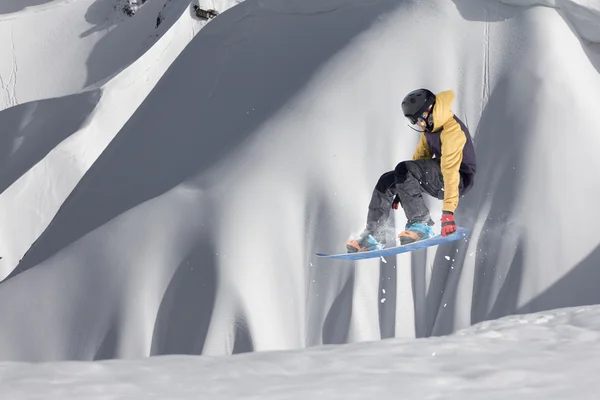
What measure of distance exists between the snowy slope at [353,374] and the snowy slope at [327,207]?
6.89m

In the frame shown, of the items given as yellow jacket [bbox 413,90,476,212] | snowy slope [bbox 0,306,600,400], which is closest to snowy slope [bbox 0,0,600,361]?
yellow jacket [bbox 413,90,476,212]

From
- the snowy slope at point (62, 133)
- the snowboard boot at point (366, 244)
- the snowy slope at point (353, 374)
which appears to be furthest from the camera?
the snowy slope at point (62, 133)

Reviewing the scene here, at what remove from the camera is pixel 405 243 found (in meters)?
7.12

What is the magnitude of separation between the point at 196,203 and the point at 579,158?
5.48m

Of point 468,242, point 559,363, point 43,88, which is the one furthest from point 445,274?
point 43,88

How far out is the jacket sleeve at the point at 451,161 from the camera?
661 cm

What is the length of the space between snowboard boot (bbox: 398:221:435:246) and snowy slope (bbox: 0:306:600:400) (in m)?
2.84

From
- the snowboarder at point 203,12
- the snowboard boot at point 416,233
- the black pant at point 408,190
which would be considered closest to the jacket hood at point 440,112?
the black pant at point 408,190

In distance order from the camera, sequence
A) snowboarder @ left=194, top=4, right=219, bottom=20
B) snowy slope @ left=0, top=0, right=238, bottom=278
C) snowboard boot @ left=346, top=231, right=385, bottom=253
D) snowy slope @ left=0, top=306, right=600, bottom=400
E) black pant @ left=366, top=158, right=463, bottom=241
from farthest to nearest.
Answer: snowboarder @ left=194, top=4, right=219, bottom=20, snowy slope @ left=0, top=0, right=238, bottom=278, snowboard boot @ left=346, top=231, right=385, bottom=253, black pant @ left=366, top=158, right=463, bottom=241, snowy slope @ left=0, top=306, right=600, bottom=400

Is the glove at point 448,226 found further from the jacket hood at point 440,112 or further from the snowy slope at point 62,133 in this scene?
the snowy slope at point 62,133

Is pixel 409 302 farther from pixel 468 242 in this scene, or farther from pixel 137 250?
pixel 137 250

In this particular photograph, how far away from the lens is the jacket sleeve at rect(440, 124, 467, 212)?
6609 mm

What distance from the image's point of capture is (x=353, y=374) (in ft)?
12.3

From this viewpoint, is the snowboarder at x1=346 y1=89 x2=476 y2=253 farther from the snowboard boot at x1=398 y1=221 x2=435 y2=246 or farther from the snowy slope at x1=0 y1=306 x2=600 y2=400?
the snowy slope at x1=0 y1=306 x2=600 y2=400
